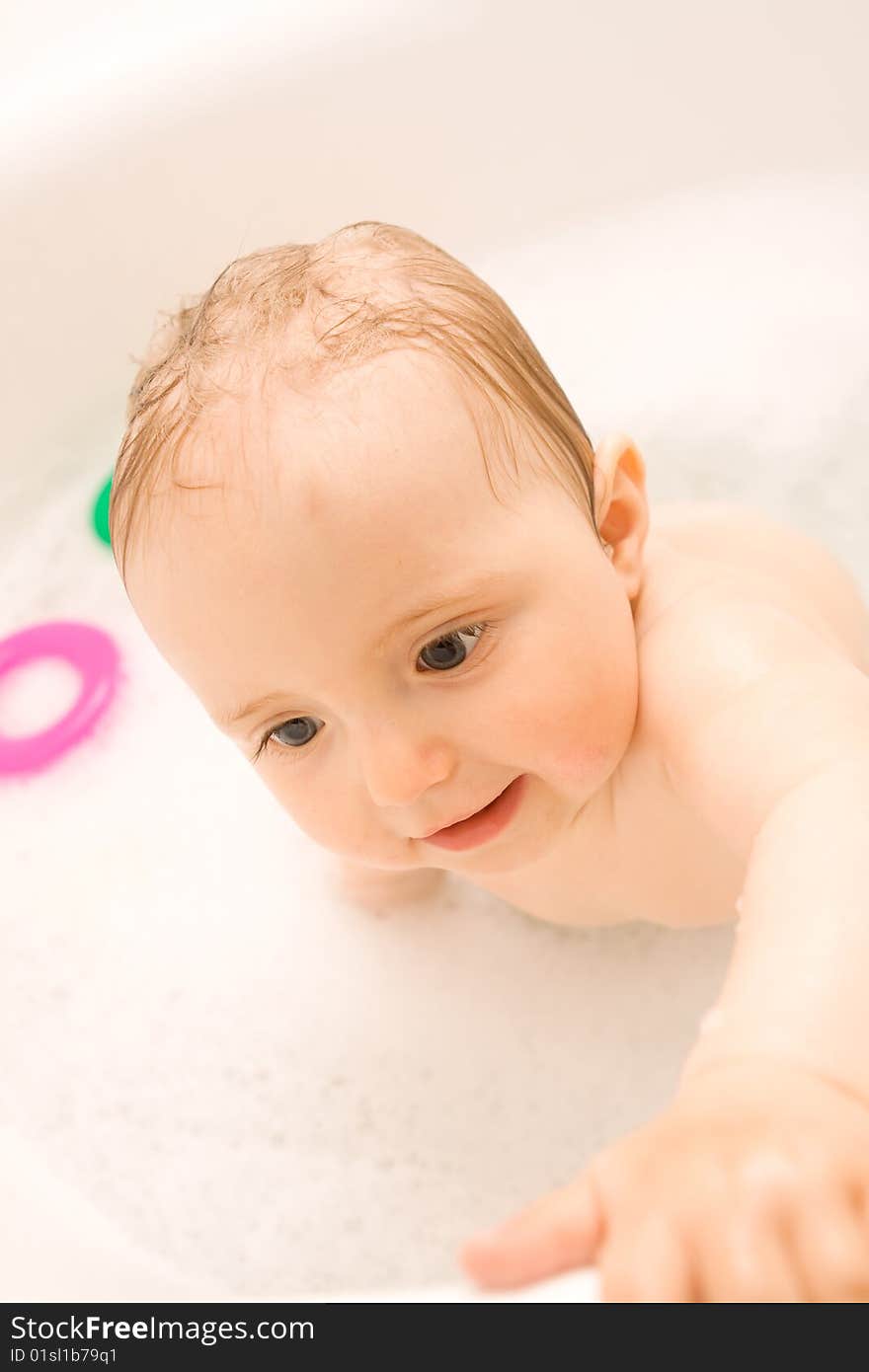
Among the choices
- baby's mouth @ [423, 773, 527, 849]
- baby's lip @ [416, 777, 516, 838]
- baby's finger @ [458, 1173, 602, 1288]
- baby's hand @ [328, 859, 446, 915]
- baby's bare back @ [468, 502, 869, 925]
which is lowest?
baby's hand @ [328, 859, 446, 915]

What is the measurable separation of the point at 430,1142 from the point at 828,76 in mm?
1296

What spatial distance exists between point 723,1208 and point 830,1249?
0.12ft

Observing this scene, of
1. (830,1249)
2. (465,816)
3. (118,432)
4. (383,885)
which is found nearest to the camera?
(830,1249)

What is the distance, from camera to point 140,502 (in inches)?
32.7

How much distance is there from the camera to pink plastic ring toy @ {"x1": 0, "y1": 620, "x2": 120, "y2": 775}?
5.07 feet

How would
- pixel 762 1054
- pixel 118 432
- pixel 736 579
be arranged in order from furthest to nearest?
pixel 118 432
pixel 736 579
pixel 762 1054

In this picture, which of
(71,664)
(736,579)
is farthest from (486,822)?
(71,664)

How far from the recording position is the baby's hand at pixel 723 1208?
48cm

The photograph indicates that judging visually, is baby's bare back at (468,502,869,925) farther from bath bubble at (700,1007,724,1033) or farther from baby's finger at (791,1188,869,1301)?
baby's finger at (791,1188,869,1301)

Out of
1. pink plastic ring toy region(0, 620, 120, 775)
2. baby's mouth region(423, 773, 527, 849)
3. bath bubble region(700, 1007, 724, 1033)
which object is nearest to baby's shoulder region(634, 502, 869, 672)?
baby's mouth region(423, 773, 527, 849)

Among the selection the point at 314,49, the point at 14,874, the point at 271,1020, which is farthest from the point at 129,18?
the point at 271,1020

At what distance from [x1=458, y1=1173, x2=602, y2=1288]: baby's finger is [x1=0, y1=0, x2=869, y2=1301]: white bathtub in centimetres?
51

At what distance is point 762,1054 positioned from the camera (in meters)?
0.59

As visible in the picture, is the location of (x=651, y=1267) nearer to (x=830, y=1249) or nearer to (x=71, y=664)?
(x=830, y=1249)
